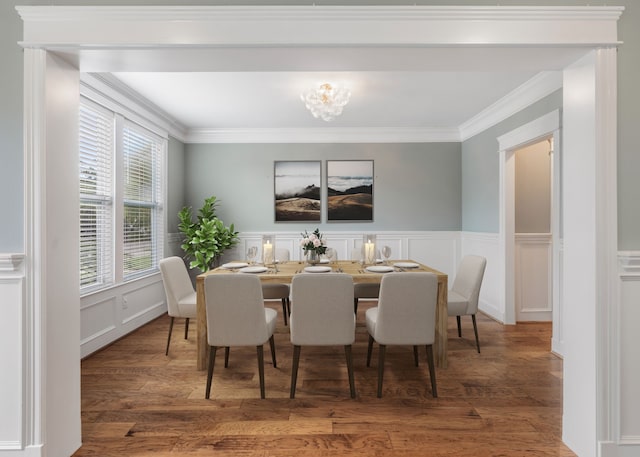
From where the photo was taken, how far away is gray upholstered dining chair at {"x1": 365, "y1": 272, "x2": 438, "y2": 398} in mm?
2338

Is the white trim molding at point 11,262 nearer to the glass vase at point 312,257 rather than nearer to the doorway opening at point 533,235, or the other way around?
the glass vase at point 312,257

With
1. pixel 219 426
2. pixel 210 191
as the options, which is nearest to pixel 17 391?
pixel 219 426

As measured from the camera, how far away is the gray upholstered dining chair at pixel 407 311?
7.67 ft

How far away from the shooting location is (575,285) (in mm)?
1837

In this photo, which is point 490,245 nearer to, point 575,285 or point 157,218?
point 575,285

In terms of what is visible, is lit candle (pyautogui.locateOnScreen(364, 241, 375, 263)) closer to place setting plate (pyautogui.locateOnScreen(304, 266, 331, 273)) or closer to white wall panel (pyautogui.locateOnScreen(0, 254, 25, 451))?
place setting plate (pyautogui.locateOnScreen(304, 266, 331, 273))

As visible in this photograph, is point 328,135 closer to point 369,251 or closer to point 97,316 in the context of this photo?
point 369,251

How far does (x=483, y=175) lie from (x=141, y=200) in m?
4.46

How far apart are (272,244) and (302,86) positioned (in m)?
1.67

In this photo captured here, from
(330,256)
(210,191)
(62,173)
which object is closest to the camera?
(62,173)

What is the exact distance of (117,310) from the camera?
144 inches

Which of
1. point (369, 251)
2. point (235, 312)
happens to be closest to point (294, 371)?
point (235, 312)

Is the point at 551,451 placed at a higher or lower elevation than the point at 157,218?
lower

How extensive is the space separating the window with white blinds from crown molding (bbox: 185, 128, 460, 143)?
3.29ft
